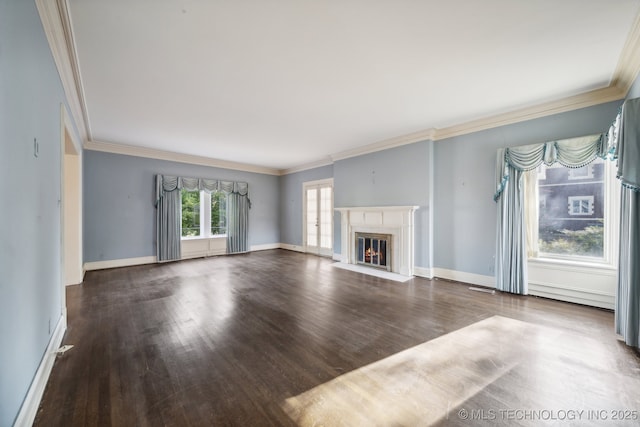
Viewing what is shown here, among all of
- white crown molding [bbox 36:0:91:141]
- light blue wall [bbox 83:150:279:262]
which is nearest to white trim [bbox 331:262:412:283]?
light blue wall [bbox 83:150:279:262]

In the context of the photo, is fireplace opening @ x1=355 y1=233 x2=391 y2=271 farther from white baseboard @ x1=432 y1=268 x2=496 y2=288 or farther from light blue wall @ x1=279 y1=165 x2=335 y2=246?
light blue wall @ x1=279 y1=165 x2=335 y2=246

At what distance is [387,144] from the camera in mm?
5555

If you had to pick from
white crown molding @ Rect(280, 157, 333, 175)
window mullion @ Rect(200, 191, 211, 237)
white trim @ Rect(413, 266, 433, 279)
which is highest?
white crown molding @ Rect(280, 157, 333, 175)

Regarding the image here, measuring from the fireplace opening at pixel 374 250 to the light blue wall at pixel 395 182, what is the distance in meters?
0.61

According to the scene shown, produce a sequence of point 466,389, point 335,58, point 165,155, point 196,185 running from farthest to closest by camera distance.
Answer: point 196,185 < point 165,155 < point 335,58 < point 466,389

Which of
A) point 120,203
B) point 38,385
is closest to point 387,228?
point 38,385

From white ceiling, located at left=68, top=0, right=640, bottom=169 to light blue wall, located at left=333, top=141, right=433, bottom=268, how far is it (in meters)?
0.90

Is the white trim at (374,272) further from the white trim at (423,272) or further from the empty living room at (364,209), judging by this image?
the white trim at (423,272)

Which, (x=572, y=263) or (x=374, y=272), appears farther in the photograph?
(x=374, y=272)

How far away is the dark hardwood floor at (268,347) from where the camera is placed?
1.69 m

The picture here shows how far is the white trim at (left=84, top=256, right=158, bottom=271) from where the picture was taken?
5.52 m

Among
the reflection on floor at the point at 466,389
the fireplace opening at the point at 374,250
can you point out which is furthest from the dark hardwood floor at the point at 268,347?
the fireplace opening at the point at 374,250

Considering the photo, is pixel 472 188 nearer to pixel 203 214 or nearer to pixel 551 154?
pixel 551 154

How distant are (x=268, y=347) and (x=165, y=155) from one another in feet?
19.7
